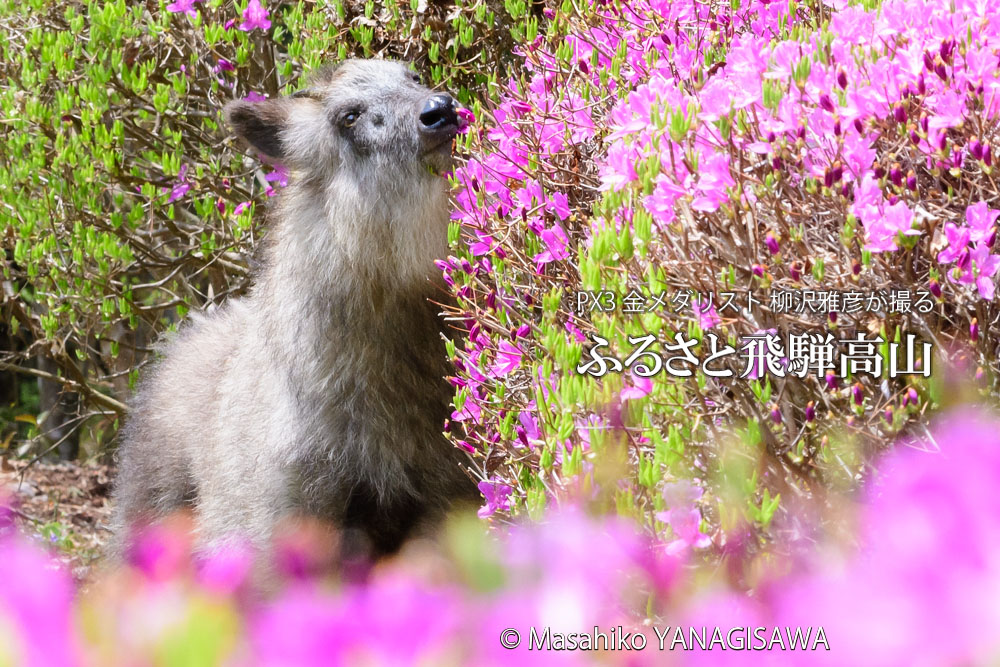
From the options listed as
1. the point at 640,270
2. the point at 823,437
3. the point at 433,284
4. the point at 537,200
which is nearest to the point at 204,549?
the point at 433,284

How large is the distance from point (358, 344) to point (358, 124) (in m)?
0.87

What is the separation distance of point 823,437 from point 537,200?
117 centimetres

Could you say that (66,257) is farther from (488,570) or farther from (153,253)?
(488,570)

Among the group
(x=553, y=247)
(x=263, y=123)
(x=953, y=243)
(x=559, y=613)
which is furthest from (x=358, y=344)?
(x=559, y=613)

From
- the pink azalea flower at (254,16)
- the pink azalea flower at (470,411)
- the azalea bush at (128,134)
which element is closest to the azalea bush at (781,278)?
the pink azalea flower at (470,411)

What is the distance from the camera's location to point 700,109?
2.32 meters

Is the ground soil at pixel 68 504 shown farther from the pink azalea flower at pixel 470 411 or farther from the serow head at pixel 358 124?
the pink azalea flower at pixel 470 411

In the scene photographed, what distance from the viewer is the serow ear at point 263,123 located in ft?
13.3

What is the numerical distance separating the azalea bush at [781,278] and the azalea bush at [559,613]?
0.81 metres

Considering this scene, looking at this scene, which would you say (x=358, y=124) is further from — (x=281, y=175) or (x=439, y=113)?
(x=281, y=175)

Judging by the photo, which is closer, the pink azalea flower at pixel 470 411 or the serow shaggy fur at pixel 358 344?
the pink azalea flower at pixel 470 411

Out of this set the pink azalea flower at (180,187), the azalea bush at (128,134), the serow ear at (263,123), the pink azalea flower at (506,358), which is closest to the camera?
the pink azalea flower at (506,358)

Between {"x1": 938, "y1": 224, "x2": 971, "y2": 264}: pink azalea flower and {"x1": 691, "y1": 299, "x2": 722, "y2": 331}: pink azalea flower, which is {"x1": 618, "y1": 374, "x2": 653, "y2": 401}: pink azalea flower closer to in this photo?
{"x1": 691, "y1": 299, "x2": 722, "y2": 331}: pink azalea flower

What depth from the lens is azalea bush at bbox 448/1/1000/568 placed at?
1880mm
